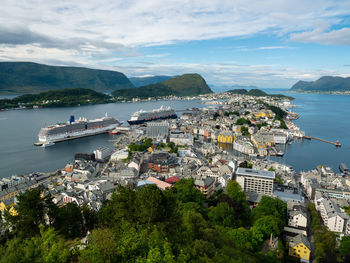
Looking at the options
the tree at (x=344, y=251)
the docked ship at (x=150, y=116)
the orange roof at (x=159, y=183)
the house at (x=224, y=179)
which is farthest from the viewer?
the docked ship at (x=150, y=116)

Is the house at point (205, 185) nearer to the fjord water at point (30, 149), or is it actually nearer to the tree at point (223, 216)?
the tree at point (223, 216)

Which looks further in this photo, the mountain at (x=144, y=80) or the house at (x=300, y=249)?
the mountain at (x=144, y=80)

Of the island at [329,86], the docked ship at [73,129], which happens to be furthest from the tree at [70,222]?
the island at [329,86]

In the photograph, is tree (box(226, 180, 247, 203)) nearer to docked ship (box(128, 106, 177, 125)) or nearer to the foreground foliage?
the foreground foliage

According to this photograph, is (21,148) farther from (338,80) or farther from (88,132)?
(338,80)

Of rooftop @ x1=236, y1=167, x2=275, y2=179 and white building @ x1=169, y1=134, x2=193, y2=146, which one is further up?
rooftop @ x1=236, y1=167, x2=275, y2=179

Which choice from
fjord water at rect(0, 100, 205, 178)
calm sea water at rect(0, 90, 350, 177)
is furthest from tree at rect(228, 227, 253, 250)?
fjord water at rect(0, 100, 205, 178)

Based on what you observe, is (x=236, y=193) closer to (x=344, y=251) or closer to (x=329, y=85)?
(x=344, y=251)
